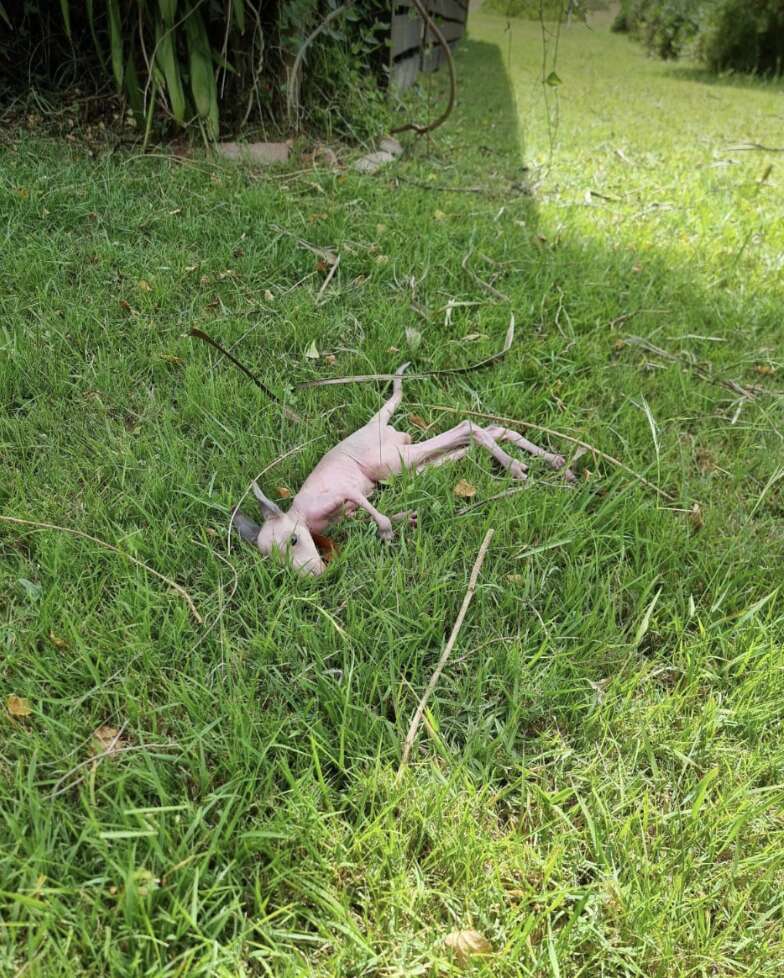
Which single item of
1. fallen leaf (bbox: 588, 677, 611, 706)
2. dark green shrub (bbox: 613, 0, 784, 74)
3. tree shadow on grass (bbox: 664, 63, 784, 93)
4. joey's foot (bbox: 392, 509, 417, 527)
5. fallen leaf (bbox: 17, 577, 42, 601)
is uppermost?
dark green shrub (bbox: 613, 0, 784, 74)

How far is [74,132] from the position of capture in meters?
3.21

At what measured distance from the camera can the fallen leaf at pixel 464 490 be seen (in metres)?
1.51

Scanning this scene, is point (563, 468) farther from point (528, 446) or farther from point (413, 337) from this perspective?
point (413, 337)

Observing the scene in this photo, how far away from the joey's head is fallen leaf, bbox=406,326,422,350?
817 mm

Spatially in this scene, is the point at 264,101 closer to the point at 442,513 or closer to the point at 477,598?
the point at 442,513

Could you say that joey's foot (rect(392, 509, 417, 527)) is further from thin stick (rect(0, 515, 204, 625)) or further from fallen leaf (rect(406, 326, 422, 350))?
fallen leaf (rect(406, 326, 422, 350))

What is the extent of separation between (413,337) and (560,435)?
1.87ft

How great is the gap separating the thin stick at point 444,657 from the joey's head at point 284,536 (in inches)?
10.6

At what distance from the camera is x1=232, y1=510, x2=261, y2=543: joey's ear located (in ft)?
4.40

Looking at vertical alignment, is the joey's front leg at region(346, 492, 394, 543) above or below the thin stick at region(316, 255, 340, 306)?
below

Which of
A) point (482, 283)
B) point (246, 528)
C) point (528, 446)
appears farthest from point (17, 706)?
point (482, 283)

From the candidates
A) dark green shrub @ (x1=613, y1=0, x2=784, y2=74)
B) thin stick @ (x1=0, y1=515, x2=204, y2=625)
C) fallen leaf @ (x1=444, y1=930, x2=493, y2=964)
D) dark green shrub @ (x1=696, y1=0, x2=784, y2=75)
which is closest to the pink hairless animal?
thin stick @ (x1=0, y1=515, x2=204, y2=625)

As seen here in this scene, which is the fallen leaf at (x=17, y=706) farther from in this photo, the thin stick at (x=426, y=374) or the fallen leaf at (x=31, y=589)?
the thin stick at (x=426, y=374)

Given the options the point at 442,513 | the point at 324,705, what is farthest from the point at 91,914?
the point at 442,513
